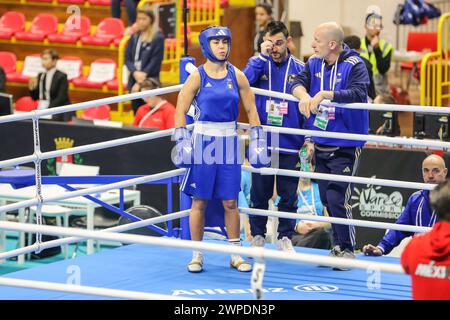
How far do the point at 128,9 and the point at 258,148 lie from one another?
8.34m

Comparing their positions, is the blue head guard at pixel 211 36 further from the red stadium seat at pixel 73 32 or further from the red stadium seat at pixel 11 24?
the red stadium seat at pixel 11 24

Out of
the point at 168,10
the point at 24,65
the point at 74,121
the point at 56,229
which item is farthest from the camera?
the point at 24,65

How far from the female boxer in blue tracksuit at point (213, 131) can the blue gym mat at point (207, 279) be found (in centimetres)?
20

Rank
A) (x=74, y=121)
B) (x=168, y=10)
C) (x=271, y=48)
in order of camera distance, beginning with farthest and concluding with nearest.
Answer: (x=168, y=10) → (x=74, y=121) → (x=271, y=48)

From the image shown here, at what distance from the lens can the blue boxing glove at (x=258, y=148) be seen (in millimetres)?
6742

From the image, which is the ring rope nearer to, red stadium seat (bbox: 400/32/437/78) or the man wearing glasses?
the man wearing glasses

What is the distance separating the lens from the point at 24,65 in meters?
15.5

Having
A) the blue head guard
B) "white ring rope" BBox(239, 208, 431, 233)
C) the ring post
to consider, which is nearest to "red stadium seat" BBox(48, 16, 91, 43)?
the ring post

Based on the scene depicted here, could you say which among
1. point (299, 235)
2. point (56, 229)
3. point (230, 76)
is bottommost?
point (299, 235)

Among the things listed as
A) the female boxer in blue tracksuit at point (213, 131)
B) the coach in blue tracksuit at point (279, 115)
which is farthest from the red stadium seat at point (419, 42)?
the female boxer in blue tracksuit at point (213, 131)
